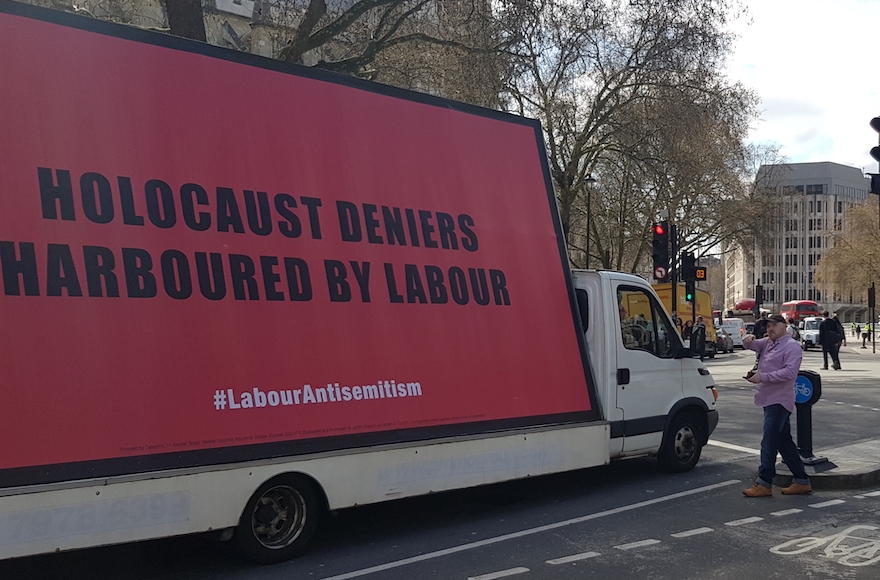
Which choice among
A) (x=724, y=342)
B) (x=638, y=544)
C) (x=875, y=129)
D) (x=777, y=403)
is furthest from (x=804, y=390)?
(x=724, y=342)

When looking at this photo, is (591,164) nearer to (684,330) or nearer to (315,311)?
(684,330)

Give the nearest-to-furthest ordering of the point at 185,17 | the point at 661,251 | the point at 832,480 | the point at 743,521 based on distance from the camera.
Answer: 1. the point at 743,521
2. the point at 832,480
3. the point at 185,17
4. the point at 661,251

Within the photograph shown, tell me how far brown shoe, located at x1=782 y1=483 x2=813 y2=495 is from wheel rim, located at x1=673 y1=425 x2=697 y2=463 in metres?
1.25

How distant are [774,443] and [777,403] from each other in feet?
1.24

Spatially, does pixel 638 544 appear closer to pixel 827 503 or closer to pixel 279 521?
pixel 827 503

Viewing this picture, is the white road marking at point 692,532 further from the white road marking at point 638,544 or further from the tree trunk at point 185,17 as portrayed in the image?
the tree trunk at point 185,17

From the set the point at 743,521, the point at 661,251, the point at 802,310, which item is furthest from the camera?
the point at 802,310

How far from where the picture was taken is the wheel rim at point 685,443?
376 inches

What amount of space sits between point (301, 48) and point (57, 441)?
12.8 meters

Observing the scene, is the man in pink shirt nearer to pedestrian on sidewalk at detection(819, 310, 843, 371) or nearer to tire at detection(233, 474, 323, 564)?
tire at detection(233, 474, 323, 564)

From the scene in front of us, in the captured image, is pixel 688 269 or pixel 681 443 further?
pixel 688 269

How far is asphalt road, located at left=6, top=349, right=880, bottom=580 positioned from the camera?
607cm

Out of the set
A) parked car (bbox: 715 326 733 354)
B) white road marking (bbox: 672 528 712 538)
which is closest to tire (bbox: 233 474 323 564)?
white road marking (bbox: 672 528 712 538)

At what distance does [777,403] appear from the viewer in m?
8.43
